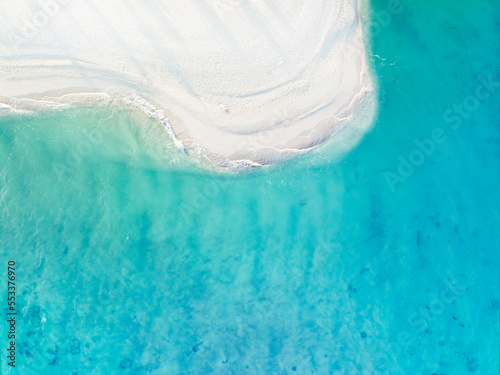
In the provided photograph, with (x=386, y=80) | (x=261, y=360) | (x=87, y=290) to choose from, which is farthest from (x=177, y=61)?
(x=261, y=360)

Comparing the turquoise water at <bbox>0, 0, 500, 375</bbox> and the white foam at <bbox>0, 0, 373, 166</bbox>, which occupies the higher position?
the white foam at <bbox>0, 0, 373, 166</bbox>

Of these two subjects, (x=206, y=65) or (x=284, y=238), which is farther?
(x=284, y=238)

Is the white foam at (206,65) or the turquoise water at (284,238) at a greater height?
the white foam at (206,65)

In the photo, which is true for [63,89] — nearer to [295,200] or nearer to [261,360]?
[295,200]
